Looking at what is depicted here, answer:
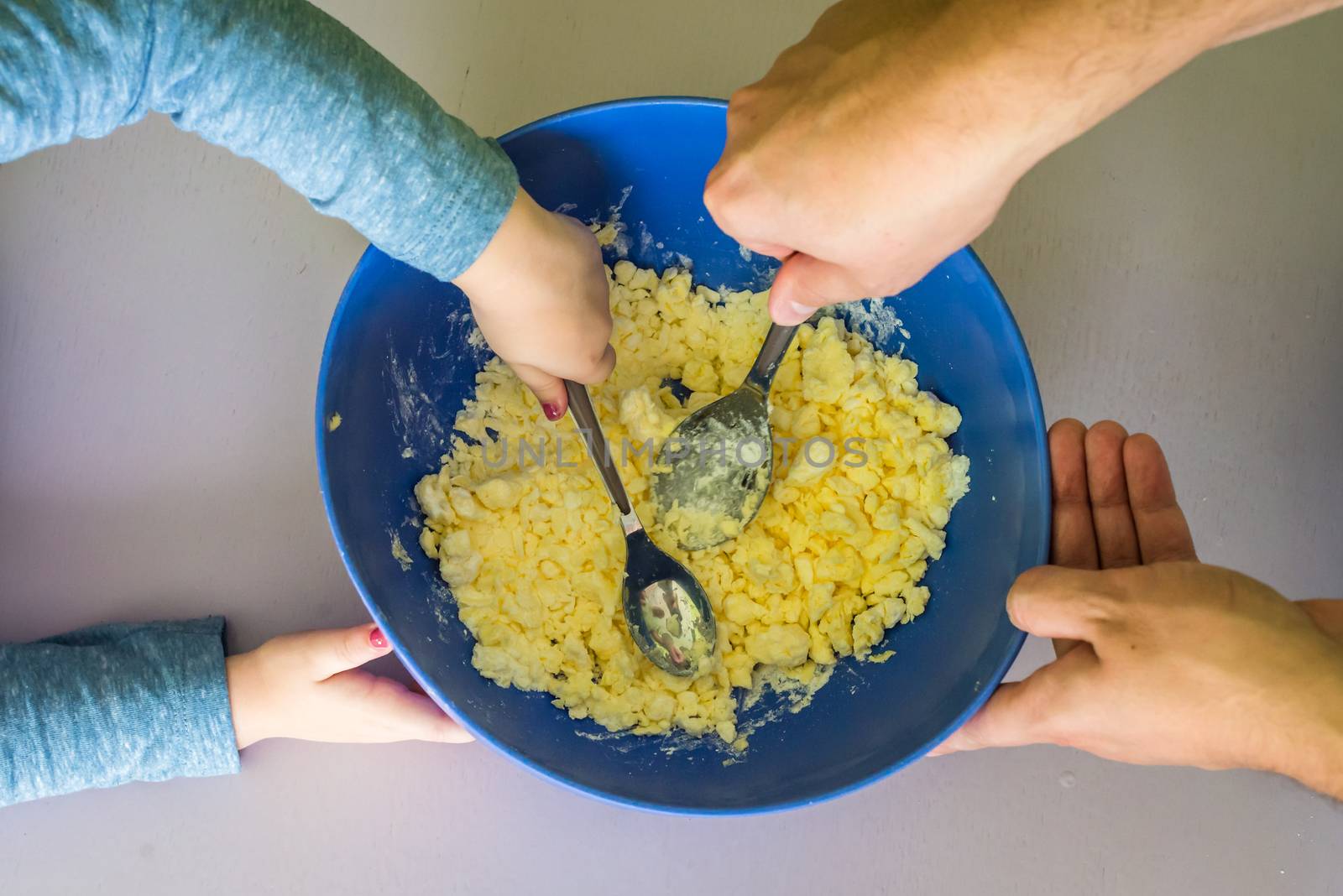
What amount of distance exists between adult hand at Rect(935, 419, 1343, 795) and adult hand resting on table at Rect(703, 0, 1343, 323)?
263 millimetres

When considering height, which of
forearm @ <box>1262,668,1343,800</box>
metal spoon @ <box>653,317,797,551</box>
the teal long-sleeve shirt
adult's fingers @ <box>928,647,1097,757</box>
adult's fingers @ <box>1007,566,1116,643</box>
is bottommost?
forearm @ <box>1262,668,1343,800</box>

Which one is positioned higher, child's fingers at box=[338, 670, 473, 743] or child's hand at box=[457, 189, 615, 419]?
child's hand at box=[457, 189, 615, 419]

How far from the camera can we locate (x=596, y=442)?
0.83 meters

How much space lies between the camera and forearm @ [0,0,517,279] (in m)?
0.54

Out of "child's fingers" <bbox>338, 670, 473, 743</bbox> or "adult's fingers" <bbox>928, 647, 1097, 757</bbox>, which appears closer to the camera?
"adult's fingers" <bbox>928, 647, 1097, 757</bbox>

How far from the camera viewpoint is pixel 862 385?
871 millimetres

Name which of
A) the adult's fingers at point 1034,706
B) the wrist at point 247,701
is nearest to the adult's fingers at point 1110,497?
the adult's fingers at point 1034,706

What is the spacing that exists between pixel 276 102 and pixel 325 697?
48cm

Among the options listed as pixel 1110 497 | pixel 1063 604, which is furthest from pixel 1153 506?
pixel 1063 604

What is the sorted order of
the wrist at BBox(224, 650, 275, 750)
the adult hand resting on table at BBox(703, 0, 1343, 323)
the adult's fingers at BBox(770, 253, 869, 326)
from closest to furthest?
the adult hand resting on table at BBox(703, 0, 1343, 323), the adult's fingers at BBox(770, 253, 869, 326), the wrist at BBox(224, 650, 275, 750)

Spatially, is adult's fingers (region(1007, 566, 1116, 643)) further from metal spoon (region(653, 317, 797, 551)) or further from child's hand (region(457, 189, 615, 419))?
child's hand (region(457, 189, 615, 419))

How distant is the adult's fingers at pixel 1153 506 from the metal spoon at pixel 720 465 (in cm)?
29

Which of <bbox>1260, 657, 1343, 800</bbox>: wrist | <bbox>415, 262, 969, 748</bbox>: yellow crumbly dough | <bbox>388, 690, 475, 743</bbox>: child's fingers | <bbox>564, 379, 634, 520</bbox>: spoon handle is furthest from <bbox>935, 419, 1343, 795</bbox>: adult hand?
<bbox>388, 690, 475, 743</bbox>: child's fingers

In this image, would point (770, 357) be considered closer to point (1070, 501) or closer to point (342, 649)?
point (1070, 501)
